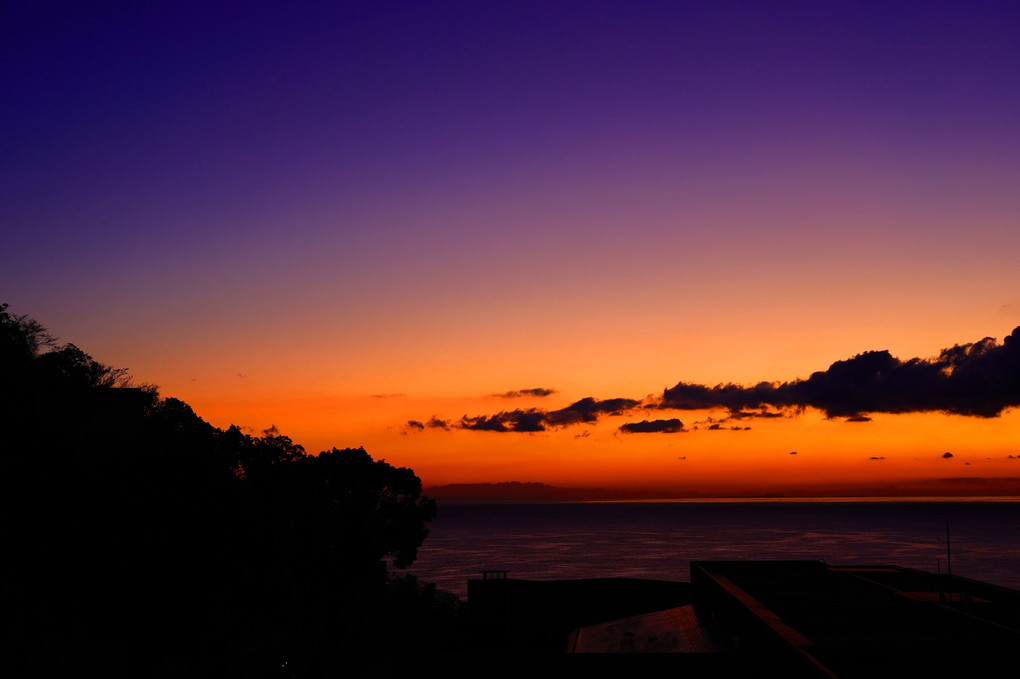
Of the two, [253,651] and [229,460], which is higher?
[229,460]

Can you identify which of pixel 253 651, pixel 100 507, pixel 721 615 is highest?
pixel 100 507

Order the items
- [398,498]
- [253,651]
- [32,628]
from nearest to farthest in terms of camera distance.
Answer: [32,628]
[253,651]
[398,498]

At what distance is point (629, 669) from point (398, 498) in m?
40.3

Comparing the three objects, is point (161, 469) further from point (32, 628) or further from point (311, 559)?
point (311, 559)

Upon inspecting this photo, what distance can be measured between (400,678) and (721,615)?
1455 cm

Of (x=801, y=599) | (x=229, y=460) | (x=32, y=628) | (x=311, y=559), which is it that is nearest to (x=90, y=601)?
(x=32, y=628)

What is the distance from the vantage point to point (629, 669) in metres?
30.7

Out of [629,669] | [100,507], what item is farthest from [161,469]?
[629,669]

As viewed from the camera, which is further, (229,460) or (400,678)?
(229,460)

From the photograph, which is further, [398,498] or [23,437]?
[398,498]

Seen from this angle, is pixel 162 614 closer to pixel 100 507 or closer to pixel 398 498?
pixel 100 507

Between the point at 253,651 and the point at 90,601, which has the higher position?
the point at 90,601

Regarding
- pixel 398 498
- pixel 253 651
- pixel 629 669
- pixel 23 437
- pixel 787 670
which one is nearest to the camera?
pixel 787 670

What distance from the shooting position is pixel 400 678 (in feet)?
104
